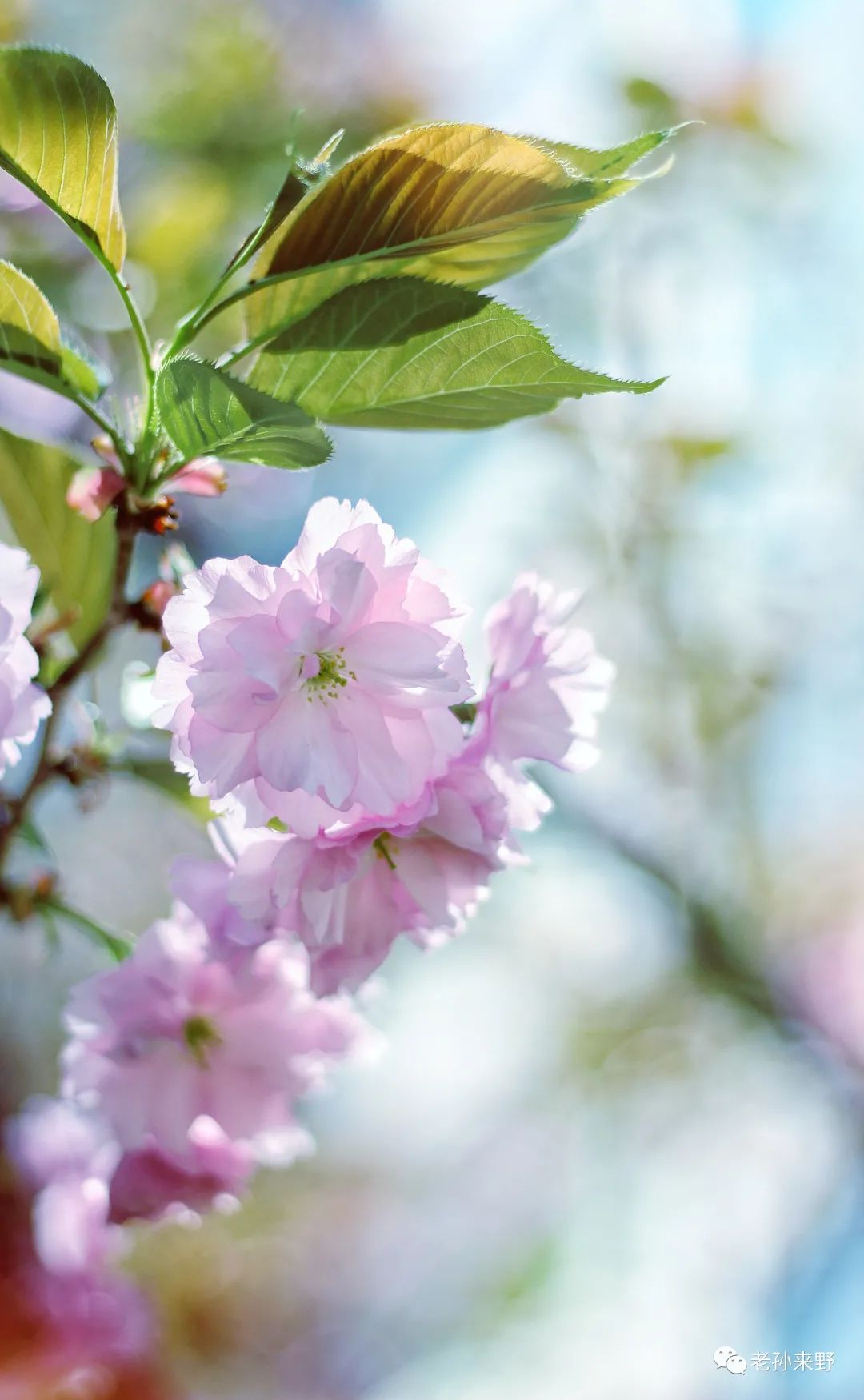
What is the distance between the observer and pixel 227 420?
0.45 meters

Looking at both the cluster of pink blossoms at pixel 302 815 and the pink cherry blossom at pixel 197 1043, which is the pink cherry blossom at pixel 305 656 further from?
the pink cherry blossom at pixel 197 1043

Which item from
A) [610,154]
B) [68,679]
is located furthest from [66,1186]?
[610,154]

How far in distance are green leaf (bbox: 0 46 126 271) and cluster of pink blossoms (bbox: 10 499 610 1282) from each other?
0.59 feet

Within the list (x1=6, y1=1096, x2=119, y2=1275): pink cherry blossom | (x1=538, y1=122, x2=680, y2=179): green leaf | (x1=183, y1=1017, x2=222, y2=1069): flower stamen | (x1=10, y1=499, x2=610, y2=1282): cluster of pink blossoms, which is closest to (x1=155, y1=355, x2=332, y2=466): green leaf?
(x1=10, y1=499, x2=610, y2=1282): cluster of pink blossoms

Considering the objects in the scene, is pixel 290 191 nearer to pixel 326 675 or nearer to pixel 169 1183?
pixel 326 675

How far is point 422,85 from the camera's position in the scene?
77.6 inches

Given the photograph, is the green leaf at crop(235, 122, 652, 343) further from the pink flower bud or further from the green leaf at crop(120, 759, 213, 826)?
the green leaf at crop(120, 759, 213, 826)

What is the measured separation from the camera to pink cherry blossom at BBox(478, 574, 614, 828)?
56 centimetres

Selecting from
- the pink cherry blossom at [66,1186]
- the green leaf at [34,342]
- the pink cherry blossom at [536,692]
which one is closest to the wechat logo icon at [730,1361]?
the pink cherry blossom at [66,1186]

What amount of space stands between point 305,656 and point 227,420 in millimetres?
113

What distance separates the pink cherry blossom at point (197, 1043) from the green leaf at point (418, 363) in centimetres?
34

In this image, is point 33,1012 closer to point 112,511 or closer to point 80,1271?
point 80,1271

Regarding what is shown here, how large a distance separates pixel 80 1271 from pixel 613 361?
4.86 ft

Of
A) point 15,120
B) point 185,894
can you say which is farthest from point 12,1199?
point 15,120
